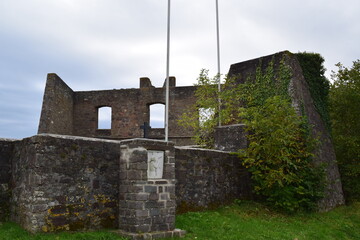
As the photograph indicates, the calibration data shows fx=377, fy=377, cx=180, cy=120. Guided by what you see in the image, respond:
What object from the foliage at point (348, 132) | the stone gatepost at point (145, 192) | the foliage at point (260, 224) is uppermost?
the foliage at point (348, 132)

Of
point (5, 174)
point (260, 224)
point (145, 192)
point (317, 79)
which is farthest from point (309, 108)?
point (5, 174)

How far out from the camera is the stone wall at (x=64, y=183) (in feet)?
23.0

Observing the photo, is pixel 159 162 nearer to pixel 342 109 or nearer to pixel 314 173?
pixel 314 173

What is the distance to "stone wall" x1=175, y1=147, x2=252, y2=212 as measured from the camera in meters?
9.71

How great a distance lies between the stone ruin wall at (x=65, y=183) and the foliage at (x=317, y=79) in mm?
9295

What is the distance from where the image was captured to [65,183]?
7.35 metres

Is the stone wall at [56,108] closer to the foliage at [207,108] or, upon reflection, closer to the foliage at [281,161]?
the foliage at [207,108]

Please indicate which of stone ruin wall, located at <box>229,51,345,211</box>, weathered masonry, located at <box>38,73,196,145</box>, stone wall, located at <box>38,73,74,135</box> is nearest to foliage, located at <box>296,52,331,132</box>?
stone ruin wall, located at <box>229,51,345,211</box>

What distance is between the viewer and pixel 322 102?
15711 mm

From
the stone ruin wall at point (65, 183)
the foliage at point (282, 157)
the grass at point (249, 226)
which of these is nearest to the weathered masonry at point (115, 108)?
the foliage at point (282, 157)

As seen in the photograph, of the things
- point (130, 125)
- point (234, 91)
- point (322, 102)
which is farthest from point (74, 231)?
point (130, 125)

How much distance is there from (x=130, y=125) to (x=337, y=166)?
38.7 feet

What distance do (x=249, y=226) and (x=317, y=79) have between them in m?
8.81

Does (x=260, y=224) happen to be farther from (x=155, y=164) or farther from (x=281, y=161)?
(x=155, y=164)
